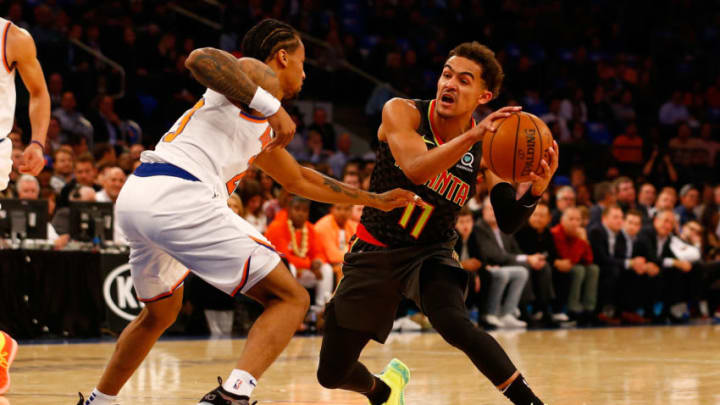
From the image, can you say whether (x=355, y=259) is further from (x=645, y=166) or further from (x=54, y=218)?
(x=645, y=166)

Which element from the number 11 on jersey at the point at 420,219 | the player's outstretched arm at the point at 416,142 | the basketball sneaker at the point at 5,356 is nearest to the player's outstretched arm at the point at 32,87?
the basketball sneaker at the point at 5,356

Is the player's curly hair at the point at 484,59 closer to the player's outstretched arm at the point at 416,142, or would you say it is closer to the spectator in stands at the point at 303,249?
the player's outstretched arm at the point at 416,142

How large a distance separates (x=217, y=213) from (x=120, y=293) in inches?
244

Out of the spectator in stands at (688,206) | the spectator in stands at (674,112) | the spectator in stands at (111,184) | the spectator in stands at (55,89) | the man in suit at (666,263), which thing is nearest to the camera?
the spectator in stands at (111,184)

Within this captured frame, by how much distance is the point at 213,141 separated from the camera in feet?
14.9

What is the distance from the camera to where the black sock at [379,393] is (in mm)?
5454

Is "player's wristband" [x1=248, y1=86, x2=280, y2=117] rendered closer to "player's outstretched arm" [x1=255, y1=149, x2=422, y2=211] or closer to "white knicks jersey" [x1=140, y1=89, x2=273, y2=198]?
"white knicks jersey" [x1=140, y1=89, x2=273, y2=198]

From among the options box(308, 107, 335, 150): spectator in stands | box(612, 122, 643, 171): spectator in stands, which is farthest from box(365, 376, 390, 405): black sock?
box(612, 122, 643, 171): spectator in stands

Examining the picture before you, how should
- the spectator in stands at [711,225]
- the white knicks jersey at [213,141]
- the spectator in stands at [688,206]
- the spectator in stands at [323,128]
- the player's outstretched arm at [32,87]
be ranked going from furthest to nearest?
1. the spectator in stands at [323,128]
2. the spectator in stands at [688,206]
3. the spectator in stands at [711,225]
4. the player's outstretched arm at [32,87]
5. the white knicks jersey at [213,141]

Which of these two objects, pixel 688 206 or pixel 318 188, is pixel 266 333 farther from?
pixel 688 206

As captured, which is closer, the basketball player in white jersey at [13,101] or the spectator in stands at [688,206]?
the basketball player in white jersey at [13,101]

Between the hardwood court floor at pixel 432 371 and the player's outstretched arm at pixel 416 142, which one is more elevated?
the player's outstretched arm at pixel 416 142

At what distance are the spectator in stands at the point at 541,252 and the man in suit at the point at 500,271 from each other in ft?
1.12

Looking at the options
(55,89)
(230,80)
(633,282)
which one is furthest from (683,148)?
(230,80)
